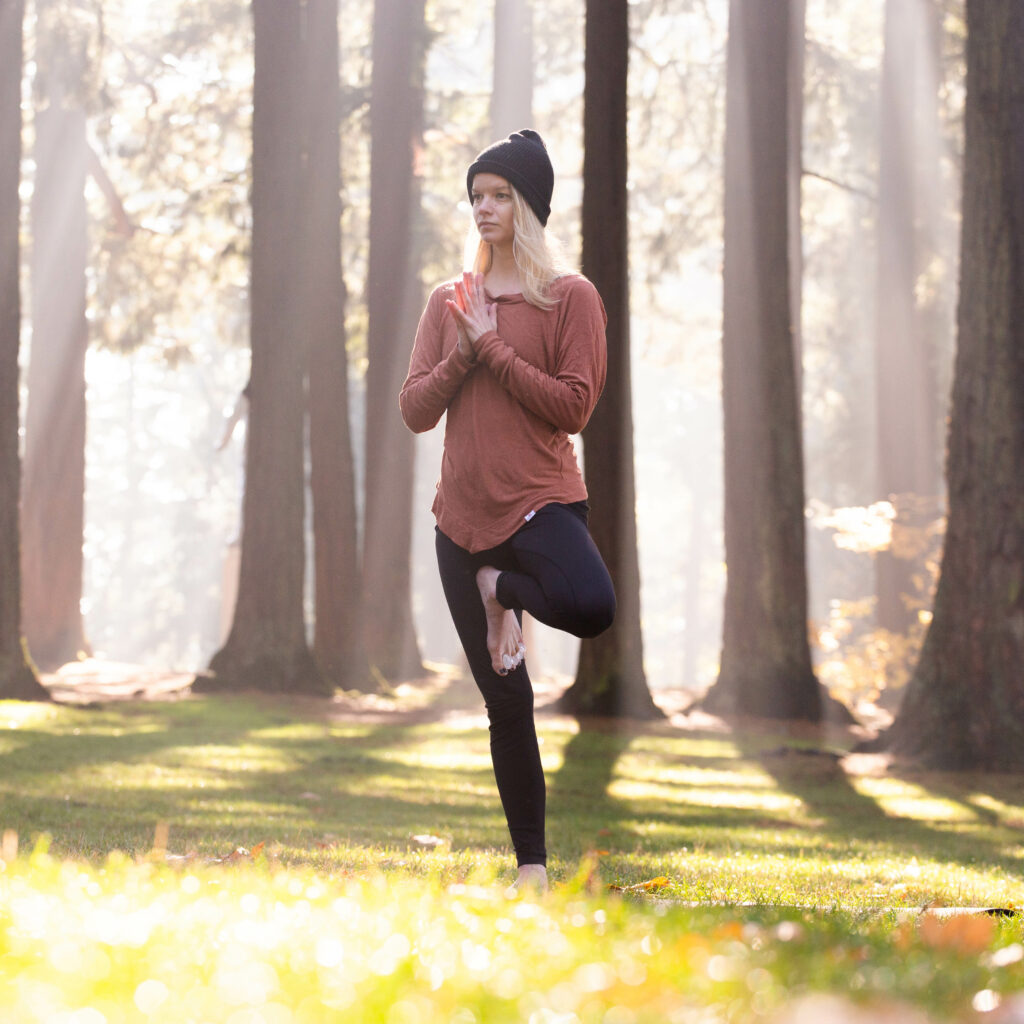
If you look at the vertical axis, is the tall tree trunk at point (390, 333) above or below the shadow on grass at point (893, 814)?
above

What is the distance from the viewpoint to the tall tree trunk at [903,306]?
80.7ft

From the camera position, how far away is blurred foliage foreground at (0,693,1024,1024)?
2.29 m

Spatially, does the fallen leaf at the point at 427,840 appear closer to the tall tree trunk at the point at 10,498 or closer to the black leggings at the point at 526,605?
the black leggings at the point at 526,605

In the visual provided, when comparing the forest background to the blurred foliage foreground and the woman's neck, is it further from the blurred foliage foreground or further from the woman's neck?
the woman's neck

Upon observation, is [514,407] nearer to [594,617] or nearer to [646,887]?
[594,617]

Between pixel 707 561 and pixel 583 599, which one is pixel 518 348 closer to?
pixel 583 599

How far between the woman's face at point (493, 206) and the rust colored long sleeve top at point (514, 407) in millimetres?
230

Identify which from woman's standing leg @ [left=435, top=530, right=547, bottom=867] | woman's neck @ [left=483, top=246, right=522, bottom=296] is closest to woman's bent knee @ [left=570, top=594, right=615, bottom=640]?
woman's standing leg @ [left=435, top=530, right=547, bottom=867]

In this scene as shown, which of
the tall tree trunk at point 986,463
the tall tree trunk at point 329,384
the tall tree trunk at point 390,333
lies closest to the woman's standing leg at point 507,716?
the tall tree trunk at point 986,463

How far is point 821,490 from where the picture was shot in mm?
43969

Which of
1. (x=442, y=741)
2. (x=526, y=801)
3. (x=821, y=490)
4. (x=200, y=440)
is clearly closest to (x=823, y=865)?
(x=526, y=801)

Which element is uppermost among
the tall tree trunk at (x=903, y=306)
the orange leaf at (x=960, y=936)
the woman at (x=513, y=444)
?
the tall tree trunk at (x=903, y=306)

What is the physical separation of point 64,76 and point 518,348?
67.5 feet

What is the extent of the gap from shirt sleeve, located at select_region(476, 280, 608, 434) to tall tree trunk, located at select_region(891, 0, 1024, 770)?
25.8ft
